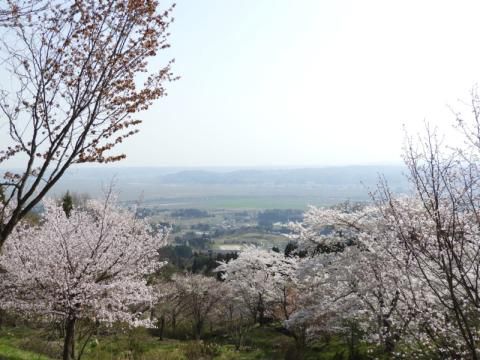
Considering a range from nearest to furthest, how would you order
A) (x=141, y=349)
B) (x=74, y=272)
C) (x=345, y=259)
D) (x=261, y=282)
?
(x=74, y=272) → (x=345, y=259) → (x=141, y=349) → (x=261, y=282)

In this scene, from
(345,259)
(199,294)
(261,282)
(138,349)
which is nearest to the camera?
(345,259)

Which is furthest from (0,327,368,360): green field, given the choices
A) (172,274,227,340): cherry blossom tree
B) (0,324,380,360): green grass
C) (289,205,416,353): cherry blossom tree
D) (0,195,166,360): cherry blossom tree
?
(172,274,227,340): cherry blossom tree

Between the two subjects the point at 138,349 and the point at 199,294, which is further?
the point at 199,294

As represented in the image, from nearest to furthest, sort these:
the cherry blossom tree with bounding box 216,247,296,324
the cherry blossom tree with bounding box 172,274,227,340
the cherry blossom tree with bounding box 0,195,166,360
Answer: the cherry blossom tree with bounding box 0,195,166,360, the cherry blossom tree with bounding box 216,247,296,324, the cherry blossom tree with bounding box 172,274,227,340

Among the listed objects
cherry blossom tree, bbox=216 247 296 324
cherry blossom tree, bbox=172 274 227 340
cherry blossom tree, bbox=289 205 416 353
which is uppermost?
cherry blossom tree, bbox=289 205 416 353

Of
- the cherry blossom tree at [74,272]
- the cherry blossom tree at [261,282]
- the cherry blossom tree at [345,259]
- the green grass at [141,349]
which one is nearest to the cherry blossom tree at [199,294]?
the cherry blossom tree at [261,282]

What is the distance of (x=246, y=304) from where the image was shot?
33219mm

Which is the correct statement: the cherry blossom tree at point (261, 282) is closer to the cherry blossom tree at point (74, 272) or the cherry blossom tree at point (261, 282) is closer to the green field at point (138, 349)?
the green field at point (138, 349)

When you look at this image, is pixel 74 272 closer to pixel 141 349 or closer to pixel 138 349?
pixel 138 349

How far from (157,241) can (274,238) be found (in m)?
119

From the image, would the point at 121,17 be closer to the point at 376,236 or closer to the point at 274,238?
the point at 376,236

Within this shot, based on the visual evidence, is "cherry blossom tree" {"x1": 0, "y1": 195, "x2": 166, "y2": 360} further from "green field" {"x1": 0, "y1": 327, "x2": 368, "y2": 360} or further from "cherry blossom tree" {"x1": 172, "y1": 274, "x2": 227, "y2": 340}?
"cherry blossom tree" {"x1": 172, "y1": 274, "x2": 227, "y2": 340}

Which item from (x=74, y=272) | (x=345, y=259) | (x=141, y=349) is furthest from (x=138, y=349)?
(x=345, y=259)

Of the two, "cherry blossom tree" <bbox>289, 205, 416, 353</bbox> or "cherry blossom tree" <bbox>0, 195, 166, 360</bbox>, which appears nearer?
"cherry blossom tree" <bbox>0, 195, 166, 360</bbox>
